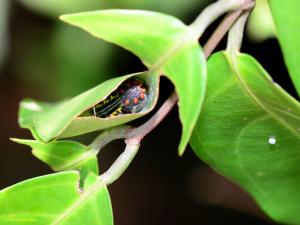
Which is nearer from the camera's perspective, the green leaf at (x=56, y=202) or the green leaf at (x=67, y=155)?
the green leaf at (x=56, y=202)

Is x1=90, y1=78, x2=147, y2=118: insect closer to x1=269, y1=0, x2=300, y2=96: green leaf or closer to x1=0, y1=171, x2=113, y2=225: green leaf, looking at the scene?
x1=0, y1=171, x2=113, y2=225: green leaf

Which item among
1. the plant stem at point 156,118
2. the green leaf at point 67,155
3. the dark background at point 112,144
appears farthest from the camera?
the dark background at point 112,144

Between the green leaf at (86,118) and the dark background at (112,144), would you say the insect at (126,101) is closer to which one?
the green leaf at (86,118)

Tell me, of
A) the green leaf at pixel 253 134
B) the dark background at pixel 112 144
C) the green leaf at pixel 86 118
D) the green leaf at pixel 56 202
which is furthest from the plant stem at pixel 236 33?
the dark background at pixel 112 144

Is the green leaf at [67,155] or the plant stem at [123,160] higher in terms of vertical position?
the plant stem at [123,160]

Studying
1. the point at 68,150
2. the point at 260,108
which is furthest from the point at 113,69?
the point at 260,108

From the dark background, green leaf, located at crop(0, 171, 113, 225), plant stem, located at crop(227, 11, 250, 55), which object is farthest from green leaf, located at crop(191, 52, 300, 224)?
the dark background
